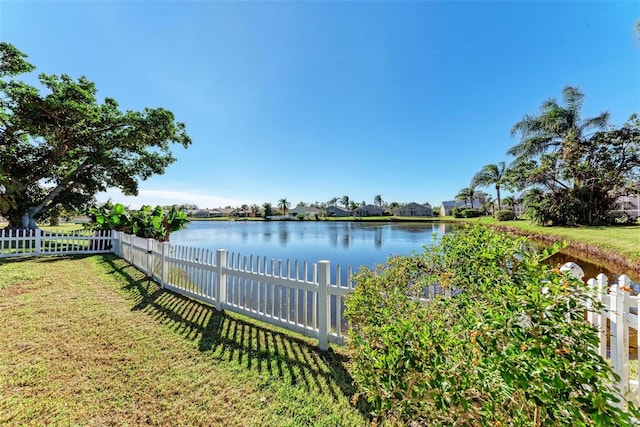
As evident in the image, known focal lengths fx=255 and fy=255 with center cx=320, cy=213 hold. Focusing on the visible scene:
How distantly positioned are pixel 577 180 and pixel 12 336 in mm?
27994

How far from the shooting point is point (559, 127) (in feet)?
66.1

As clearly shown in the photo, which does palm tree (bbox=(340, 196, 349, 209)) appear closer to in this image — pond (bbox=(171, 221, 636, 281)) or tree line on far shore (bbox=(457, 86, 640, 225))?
pond (bbox=(171, 221, 636, 281))

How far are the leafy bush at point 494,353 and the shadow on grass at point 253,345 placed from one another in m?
1.19

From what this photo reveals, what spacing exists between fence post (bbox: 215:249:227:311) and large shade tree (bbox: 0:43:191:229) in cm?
1277

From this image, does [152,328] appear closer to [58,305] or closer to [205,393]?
[205,393]

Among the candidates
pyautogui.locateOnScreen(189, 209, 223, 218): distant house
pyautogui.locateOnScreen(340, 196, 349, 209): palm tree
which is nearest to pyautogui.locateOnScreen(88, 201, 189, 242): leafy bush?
pyautogui.locateOnScreen(340, 196, 349, 209): palm tree

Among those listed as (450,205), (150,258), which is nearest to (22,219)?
(150,258)

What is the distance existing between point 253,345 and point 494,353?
3.20 meters

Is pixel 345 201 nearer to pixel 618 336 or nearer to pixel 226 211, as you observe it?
pixel 226 211

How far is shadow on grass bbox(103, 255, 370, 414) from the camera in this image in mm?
2875

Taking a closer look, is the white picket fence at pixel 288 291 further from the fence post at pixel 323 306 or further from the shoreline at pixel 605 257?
the shoreline at pixel 605 257

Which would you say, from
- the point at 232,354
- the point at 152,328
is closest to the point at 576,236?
the point at 232,354

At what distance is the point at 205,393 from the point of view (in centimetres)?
263

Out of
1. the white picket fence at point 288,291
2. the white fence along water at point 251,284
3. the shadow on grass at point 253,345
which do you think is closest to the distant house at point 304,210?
the white picket fence at point 288,291
